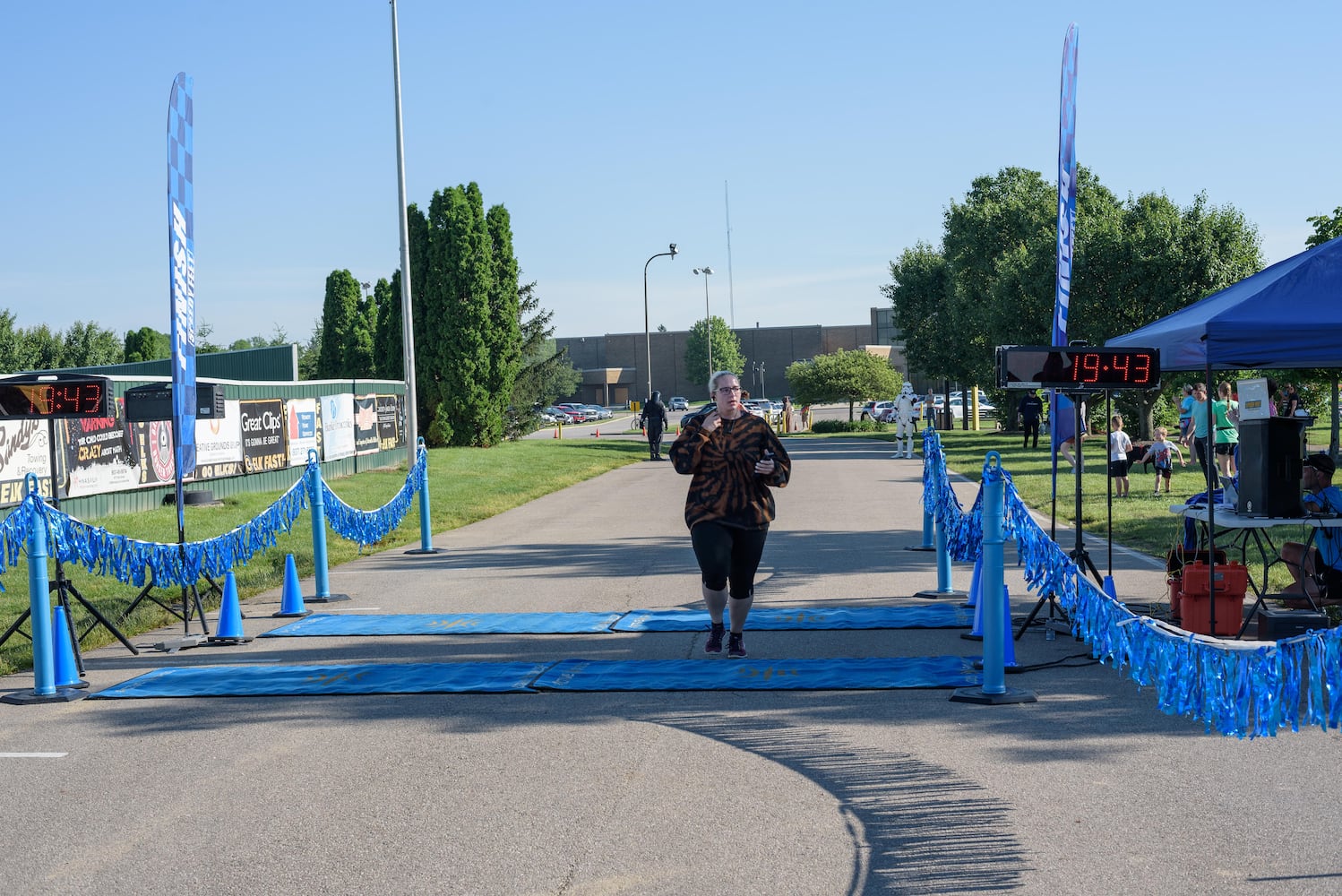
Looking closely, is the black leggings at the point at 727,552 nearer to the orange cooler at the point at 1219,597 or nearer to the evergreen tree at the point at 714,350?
the orange cooler at the point at 1219,597

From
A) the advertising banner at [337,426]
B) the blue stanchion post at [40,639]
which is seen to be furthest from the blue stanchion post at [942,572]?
the advertising banner at [337,426]

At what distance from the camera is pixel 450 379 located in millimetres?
41969

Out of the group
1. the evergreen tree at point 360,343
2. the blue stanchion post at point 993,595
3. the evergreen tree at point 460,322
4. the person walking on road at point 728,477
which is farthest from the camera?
the evergreen tree at point 360,343

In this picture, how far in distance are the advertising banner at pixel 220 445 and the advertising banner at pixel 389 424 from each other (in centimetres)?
876

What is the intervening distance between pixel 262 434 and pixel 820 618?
17452 mm

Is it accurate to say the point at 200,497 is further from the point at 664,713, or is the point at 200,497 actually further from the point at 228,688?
the point at 664,713

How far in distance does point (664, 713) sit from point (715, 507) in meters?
1.59

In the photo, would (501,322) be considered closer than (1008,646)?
No

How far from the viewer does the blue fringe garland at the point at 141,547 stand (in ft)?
27.9

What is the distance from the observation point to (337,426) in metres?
29.1

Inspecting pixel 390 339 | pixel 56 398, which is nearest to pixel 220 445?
pixel 56 398

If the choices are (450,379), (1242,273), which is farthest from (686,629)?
(450,379)

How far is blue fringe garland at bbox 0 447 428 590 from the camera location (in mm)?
8516

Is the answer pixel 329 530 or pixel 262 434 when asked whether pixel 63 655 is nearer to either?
pixel 329 530
